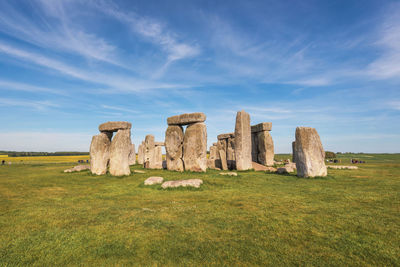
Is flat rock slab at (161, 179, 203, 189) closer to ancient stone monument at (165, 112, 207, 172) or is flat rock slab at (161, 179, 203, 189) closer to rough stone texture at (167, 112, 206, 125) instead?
ancient stone monument at (165, 112, 207, 172)

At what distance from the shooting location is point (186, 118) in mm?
15211

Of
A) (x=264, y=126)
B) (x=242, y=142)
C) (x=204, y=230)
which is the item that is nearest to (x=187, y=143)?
(x=242, y=142)

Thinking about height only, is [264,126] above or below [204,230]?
above

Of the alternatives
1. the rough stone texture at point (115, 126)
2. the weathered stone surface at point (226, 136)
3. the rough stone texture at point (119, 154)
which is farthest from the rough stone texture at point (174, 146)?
the weathered stone surface at point (226, 136)

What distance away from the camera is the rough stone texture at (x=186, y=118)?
1480cm

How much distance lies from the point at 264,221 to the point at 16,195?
8.55 m

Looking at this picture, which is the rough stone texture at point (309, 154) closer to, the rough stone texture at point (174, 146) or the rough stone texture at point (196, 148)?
the rough stone texture at point (196, 148)

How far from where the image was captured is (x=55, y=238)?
384cm

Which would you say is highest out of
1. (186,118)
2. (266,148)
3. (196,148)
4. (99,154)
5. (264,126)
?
(264,126)

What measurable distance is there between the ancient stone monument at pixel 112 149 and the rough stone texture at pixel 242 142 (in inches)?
300

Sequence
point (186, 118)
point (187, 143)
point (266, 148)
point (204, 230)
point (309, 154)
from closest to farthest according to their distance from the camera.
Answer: point (204, 230)
point (309, 154)
point (187, 143)
point (186, 118)
point (266, 148)

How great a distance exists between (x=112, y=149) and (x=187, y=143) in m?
4.93

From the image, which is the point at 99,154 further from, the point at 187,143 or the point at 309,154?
the point at 309,154

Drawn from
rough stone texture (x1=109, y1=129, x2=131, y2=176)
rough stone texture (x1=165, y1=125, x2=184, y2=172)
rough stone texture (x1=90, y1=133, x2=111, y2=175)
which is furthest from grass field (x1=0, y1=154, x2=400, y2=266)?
rough stone texture (x1=165, y1=125, x2=184, y2=172)
